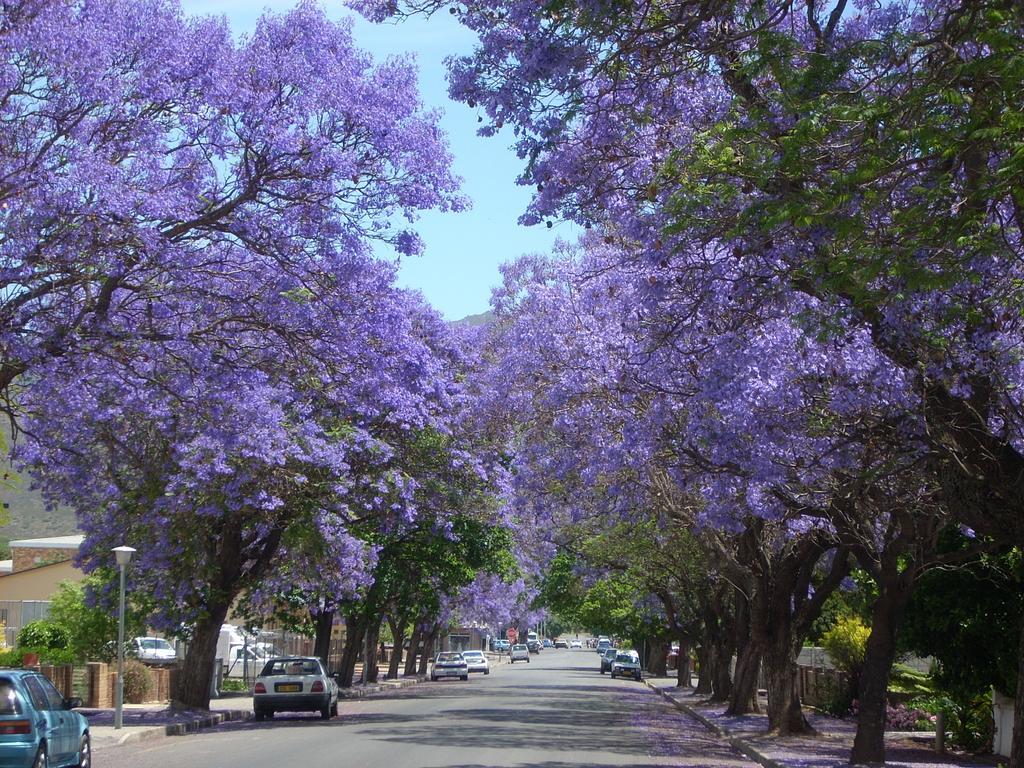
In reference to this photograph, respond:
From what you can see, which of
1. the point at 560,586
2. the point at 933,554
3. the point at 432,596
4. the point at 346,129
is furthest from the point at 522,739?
the point at 560,586

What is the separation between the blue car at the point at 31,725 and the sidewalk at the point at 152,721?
5408mm

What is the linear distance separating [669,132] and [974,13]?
4345 millimetres

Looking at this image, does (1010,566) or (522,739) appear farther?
(522,739)

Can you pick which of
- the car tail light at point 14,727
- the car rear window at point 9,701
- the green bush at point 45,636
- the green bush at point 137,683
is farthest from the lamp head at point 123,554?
the green bush at point 45,636

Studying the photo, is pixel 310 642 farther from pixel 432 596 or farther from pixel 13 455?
pixel 13 455

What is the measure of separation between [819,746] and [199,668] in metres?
14.3

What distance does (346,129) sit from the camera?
1546 cm

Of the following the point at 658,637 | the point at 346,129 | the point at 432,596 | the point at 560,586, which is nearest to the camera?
the point at 346,129

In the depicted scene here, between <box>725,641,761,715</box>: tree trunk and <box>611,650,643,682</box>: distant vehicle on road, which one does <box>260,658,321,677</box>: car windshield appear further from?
<box>611,650,643,682</box>: distant vehicle on road

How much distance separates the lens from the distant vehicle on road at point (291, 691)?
29.1 m

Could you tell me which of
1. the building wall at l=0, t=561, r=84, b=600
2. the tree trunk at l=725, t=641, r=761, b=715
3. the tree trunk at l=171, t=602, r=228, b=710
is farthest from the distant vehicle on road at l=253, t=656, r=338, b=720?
the building wall at l=0, t=561, r=84, b=600

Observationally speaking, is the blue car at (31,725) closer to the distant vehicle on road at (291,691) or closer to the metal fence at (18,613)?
the distant vehicle on road at (291,691)

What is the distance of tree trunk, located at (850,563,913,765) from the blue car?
Answer: 11033mm

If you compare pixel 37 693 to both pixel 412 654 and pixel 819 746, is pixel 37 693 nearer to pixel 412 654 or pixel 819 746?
pixel 819 746
